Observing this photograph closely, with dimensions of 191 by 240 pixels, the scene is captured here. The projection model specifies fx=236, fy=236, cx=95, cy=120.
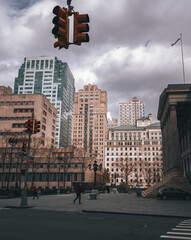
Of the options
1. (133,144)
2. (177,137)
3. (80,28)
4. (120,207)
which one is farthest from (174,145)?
(133,144)

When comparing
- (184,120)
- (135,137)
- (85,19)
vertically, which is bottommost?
(85,19)

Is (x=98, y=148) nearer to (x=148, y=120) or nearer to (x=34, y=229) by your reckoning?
(x=148, y=120)

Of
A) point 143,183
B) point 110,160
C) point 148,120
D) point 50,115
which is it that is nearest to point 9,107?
point 50,115

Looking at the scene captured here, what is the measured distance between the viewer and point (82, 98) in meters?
197

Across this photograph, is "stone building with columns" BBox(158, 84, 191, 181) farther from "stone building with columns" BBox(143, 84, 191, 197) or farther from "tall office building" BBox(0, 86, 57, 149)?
"tall office building" BBox(0, 86, 57, 149)

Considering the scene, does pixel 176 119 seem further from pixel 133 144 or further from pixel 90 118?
pixel 90 118

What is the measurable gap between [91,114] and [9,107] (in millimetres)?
90786

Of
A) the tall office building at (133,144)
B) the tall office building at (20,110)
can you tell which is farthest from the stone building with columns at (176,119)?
the tall office building at (133,144)

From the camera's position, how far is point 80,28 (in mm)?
9102

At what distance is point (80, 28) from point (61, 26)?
727 mm

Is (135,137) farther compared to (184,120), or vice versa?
(135,137)

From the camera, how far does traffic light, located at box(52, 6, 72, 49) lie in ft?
29.0

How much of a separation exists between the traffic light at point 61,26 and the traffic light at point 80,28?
0.32 meters

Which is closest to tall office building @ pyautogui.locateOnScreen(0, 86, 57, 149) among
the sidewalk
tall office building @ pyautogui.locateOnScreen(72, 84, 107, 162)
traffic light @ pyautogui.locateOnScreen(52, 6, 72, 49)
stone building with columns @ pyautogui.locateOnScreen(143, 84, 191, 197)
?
stone building with columns @ pyautogui.locateOnScreen(143, 84, 191, 197)
